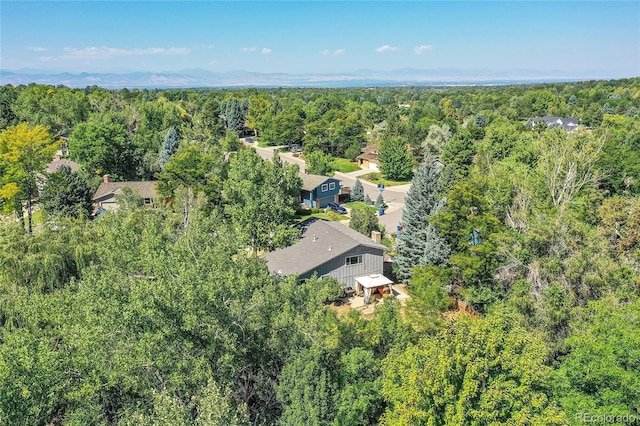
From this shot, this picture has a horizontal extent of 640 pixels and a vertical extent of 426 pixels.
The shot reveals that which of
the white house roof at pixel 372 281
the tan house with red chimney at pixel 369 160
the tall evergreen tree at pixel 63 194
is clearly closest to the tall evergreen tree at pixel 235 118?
the tan house with red chimney at pixel 369 160

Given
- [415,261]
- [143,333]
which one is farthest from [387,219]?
[143,333]

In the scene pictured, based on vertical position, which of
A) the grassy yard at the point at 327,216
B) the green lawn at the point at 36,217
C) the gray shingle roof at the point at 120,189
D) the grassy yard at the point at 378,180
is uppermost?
the gray shingle roof at the point at 120,189

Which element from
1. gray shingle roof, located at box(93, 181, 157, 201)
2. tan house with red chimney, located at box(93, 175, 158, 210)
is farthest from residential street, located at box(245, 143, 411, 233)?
tan house with red chimney, located at box(93, 175, 158, 210)

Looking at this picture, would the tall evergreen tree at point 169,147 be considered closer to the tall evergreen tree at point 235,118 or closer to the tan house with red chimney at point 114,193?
the tan house with red chimney at point 114,193

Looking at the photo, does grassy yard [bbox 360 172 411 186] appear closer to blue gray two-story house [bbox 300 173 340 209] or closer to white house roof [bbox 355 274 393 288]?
blue gray two-story house [bbox 300 173 340 209]

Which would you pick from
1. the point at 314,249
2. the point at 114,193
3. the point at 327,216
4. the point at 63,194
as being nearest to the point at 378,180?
the point at 327,216

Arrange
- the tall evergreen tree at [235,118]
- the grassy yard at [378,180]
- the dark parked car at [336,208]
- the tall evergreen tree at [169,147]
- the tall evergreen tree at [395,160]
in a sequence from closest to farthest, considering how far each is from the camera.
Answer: the dark parked car at [336,208] < the tall evergreen tree at [169,147] < the grassy yard at [378,180] < the tall evergreen tree at [395,160] < the tall evergreen tree at [235,118]

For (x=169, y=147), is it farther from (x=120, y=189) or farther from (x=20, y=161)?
(x=20, y=161)
